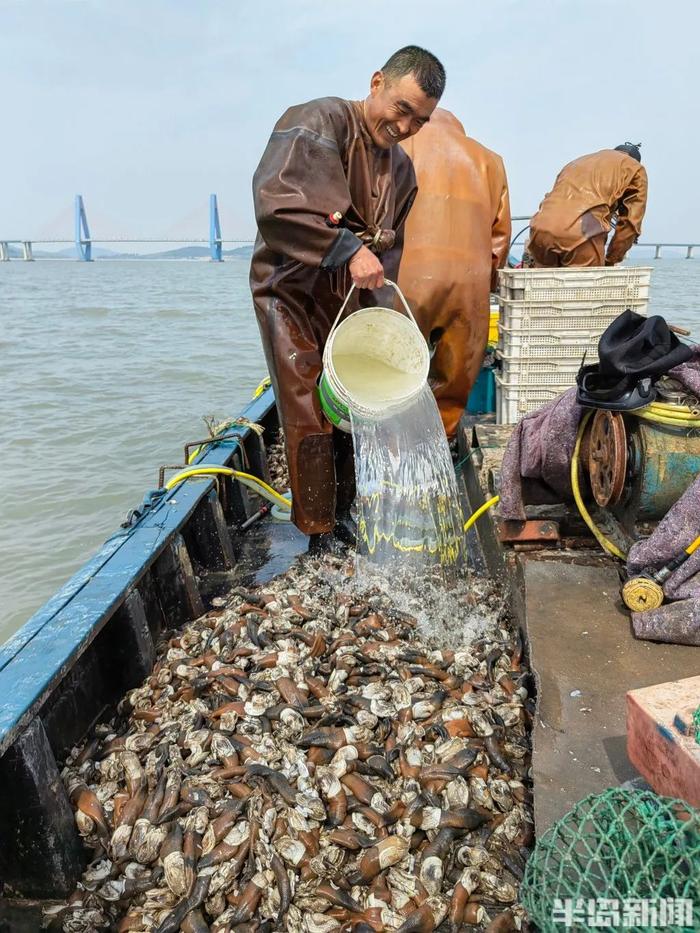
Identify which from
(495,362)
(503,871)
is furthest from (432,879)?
(495,362)

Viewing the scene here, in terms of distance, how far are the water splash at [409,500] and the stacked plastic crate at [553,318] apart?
1.38 metres

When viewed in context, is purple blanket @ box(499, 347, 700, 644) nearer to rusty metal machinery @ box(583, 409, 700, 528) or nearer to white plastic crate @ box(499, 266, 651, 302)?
rusty metal machinery @ box(583, 409, 700, 528)

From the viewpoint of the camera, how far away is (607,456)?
321 centimetres

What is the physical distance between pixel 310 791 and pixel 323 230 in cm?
261

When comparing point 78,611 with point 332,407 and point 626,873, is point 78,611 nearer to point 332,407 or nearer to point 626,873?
point 332,407

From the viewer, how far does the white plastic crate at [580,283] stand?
5.06 meters

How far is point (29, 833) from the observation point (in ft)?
7.98

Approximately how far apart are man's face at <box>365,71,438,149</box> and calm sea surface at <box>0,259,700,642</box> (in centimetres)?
456

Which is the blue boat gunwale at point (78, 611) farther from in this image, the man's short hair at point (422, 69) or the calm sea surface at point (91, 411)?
the man's short hair at point (422, 69)

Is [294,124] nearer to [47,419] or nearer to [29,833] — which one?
[29,833]

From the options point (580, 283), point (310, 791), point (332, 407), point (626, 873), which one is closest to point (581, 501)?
point (332, 407)

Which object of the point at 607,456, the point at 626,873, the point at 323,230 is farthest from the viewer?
the point at 323,230

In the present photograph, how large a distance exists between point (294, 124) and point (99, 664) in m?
2.93

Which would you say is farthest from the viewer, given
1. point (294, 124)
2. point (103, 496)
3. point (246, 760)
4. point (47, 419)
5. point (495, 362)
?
point (47, 419)
